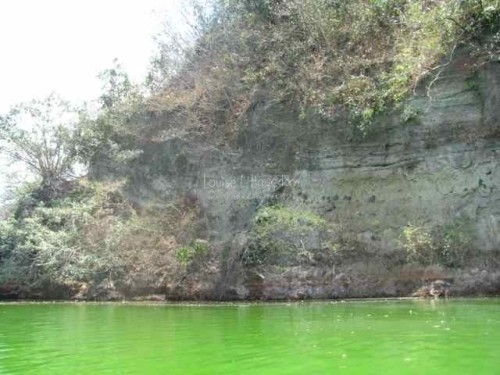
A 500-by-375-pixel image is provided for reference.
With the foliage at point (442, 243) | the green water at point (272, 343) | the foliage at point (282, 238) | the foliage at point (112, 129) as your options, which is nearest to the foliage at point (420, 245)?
the foliage at point (442, 243)

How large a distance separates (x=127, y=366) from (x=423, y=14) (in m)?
16.0

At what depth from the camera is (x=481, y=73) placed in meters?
16.8

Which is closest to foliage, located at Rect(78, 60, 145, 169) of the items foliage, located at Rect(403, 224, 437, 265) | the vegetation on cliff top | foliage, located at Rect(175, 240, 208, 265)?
the vegetation on cliff top

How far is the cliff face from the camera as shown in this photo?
53.1ft

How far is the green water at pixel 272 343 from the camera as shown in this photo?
608 centimetres

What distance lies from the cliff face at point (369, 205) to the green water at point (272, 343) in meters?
3.50

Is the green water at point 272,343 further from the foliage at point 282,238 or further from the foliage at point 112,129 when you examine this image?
the foliage at point 112,129

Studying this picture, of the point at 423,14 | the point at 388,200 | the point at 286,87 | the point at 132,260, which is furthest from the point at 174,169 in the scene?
the point at 423,14

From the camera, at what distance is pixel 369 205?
17.9m

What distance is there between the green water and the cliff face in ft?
11.5

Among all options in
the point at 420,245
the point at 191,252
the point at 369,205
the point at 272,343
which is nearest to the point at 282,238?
the point at 369,205

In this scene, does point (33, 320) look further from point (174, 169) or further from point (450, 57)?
point (450, 57)

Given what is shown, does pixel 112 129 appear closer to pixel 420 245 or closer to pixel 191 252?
pixel 191 252

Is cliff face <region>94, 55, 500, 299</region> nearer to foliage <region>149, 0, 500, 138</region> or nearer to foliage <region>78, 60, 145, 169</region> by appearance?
foliage <region>149, 0, 500, 138</region>
